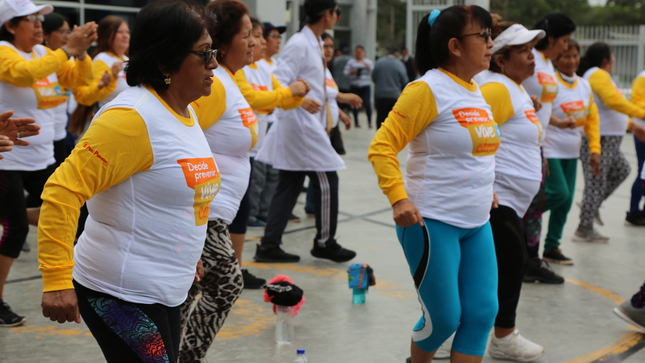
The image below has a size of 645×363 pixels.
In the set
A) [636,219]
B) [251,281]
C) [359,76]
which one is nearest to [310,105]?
[251,281]

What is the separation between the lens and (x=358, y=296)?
539cm

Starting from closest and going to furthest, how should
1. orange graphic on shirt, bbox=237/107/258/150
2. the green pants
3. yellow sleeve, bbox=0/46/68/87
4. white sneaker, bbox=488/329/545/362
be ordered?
orange graphic on shirt, bbox=237/107/258/150 < white sneaker, bbox=488/329/545/362 < yellow sleeve, bbox=0/46/68/87 < the green pants

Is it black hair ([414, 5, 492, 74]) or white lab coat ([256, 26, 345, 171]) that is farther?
white lab coat ([256, 26, 345, 171])

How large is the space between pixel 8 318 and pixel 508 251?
9.75 ft

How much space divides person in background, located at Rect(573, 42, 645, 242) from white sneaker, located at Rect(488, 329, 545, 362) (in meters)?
3.37

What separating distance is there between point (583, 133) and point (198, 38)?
563 centimetres

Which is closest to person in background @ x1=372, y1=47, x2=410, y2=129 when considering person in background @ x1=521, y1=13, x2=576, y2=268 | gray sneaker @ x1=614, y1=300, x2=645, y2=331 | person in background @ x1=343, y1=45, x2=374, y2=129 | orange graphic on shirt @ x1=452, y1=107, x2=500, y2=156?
person in background @ x1=343, y1=45, x2=374, y2=129

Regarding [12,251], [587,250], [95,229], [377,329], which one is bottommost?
[587,250]

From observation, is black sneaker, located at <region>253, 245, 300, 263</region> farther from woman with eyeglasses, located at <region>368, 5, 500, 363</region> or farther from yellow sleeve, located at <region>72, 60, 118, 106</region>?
woman with eyeglasses, located at <region>368, 5, 500, 363</region>

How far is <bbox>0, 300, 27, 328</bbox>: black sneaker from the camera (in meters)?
4.71

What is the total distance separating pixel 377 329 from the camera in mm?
4883

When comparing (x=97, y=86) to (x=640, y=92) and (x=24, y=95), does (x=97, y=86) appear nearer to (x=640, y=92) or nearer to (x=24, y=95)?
(x=24, y=95)

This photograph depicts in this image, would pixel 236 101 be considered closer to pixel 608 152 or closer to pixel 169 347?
pixel 169 347

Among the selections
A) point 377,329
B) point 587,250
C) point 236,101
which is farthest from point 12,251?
point 587,250
